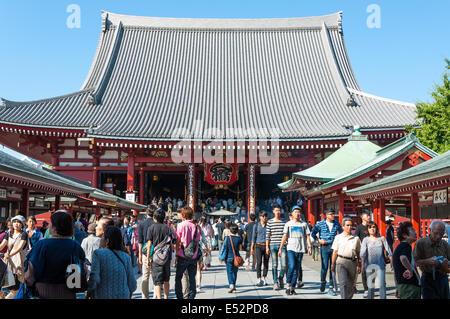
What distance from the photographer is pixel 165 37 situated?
35.5 metres

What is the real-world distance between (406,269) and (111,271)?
3.52 meters

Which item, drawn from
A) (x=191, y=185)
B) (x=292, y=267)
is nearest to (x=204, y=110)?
(x=191, y=185)

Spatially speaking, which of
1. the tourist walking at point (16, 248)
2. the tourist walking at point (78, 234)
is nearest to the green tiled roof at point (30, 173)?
the tourist walking at point (78, 234)

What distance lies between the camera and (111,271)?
5180mm

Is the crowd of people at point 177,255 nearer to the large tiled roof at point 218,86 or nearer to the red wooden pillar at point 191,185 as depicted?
the red wooden pillar at point 191,185

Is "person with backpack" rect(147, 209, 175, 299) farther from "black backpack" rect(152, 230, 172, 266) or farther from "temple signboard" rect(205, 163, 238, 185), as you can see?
"temple signboard" rect(205, 163, 238, 185)

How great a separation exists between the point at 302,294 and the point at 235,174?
17849 millimetres

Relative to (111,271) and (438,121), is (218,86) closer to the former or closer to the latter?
(438,121)

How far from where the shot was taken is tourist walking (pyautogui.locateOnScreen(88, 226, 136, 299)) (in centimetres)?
511

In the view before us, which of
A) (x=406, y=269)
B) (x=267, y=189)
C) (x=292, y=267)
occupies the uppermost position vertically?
(x=267, y=189)

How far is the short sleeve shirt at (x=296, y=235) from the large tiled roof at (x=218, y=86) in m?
14.9

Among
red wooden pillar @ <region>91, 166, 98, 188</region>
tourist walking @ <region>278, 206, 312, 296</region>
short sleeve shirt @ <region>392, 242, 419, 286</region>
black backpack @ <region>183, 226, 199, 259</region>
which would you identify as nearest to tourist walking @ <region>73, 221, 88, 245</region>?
Answer: black backpack @ <region>183, 226, 199, 259</region>

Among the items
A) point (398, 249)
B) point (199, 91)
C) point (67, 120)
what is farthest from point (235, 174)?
point (398, 249)
